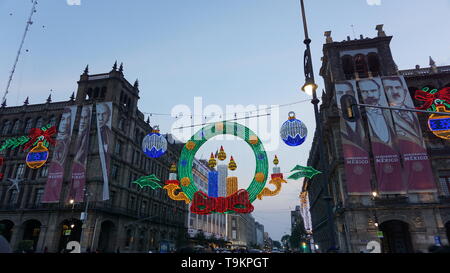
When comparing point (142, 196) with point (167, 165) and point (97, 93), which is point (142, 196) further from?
point (97, 93)

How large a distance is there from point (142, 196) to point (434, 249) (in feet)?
175

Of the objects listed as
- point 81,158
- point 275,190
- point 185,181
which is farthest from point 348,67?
point 81,158

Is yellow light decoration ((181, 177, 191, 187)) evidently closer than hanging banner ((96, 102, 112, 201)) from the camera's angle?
Yes

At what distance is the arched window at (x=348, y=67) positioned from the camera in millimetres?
37662

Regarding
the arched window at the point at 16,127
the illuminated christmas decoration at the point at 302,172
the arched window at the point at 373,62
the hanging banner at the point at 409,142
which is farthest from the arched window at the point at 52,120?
the hanging banner at the point at 409,142

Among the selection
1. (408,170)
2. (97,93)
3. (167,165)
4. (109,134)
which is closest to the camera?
(408,170)

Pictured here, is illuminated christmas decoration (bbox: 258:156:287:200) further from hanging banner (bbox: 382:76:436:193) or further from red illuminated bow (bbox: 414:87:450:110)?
red illuminated bow (bbox: 414:87:450:110)

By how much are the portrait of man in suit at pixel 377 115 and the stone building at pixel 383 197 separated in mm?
2033

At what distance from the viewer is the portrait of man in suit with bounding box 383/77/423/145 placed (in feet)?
97.8

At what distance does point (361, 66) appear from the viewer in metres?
38.1

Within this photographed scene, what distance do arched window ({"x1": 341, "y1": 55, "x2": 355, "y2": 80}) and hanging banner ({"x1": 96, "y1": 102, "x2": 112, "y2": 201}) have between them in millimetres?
35631

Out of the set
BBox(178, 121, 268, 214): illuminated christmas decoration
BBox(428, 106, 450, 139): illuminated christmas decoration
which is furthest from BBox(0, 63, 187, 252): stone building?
BBox(428, 106, 450, 139): illuminated christmas decoration
